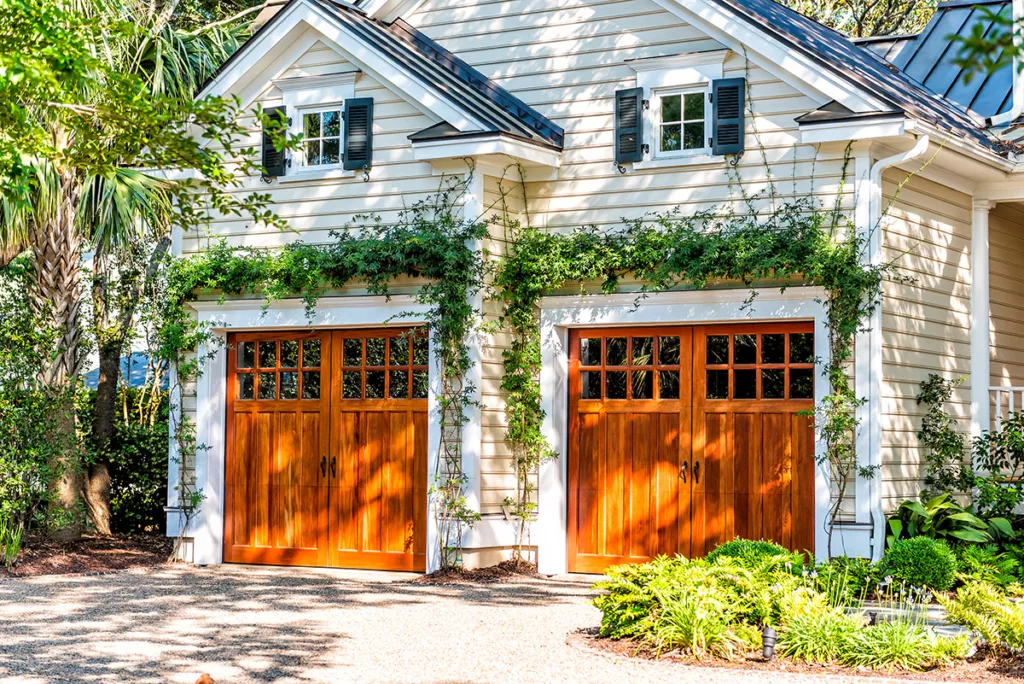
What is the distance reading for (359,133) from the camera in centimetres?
1294

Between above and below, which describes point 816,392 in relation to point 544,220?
below

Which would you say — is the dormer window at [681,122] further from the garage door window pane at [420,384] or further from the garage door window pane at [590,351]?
the garage door window pane at [420,384]

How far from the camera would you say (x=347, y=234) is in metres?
12.9

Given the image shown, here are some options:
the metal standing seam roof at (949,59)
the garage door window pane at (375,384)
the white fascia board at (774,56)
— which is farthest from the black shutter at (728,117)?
the garage door window pane at (375,384)

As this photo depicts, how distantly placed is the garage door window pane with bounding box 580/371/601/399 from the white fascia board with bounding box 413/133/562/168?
2075mm

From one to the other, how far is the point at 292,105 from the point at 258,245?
4.91 feet

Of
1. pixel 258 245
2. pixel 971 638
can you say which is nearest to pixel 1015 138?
pixel 971 638

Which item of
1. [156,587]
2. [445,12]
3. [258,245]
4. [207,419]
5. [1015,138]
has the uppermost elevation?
[445,12]

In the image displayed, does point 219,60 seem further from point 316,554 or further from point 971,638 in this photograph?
point 971,638

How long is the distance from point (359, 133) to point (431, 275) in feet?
5.85

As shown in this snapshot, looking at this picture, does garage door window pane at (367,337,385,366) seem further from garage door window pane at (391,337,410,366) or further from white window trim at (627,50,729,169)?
white window trim at (627,50,729,169)

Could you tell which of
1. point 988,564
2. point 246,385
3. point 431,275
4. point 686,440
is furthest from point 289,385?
point 988,564

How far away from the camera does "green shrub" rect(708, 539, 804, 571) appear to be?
28.3 ft

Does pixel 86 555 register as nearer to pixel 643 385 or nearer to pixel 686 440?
pixel 643 385
